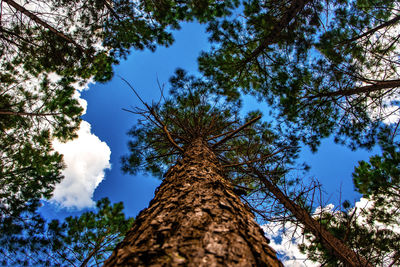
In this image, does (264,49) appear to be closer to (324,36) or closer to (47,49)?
(324,36)

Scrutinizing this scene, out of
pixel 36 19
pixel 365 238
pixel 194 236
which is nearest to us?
pixel 194 236

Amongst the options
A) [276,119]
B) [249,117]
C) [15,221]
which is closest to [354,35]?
[276,119]

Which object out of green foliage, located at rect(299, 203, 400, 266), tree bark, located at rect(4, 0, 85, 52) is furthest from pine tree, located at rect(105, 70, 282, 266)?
tree bark, located at rect(4, 0, 85, 52)

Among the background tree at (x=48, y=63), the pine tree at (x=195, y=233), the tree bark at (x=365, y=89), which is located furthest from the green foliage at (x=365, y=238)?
the background tree at (x=48, y=63)

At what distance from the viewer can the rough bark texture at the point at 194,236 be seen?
740 mm

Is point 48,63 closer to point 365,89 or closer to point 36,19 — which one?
point 36,19

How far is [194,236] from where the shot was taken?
0.88 metres

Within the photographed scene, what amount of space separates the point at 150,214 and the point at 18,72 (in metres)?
6.28

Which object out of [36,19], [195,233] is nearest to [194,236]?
[195,233]

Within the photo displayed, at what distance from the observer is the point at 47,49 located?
466 cm

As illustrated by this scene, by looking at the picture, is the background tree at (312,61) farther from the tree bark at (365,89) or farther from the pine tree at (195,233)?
the pine tree at (195,233)

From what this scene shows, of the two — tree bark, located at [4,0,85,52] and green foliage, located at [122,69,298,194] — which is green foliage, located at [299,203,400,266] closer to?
green foliage, located at [122,69,298,194]

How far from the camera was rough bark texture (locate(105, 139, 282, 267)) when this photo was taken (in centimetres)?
74

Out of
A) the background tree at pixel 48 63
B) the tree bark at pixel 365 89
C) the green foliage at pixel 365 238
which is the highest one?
the background tree at pixel 48 63
